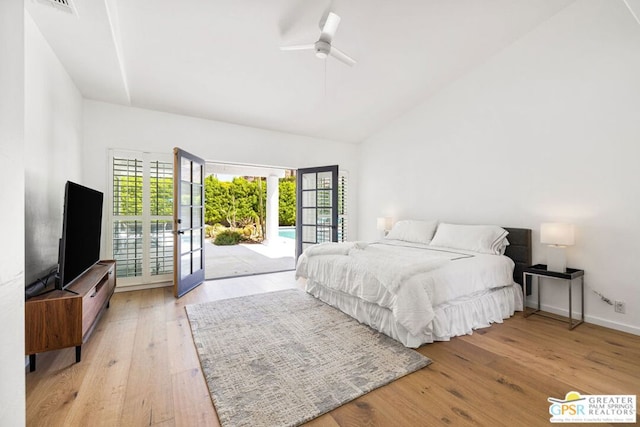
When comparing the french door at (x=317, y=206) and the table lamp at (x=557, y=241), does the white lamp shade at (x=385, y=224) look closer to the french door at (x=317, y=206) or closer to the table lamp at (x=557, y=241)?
the french door at (x=317, y=206)

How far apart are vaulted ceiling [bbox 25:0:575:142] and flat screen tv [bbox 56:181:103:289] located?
4.79ft

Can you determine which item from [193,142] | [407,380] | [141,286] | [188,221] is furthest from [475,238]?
[141,286]

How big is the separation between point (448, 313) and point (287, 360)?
5.13ft

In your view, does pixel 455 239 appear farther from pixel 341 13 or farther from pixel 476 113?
pixel 341 13

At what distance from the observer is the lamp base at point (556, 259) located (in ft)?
9.81

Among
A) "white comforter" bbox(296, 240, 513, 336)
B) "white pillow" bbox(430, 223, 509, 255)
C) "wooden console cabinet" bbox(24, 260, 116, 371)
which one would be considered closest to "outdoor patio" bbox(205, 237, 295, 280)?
"white comforter" bbox(296, 240, 513, 336)

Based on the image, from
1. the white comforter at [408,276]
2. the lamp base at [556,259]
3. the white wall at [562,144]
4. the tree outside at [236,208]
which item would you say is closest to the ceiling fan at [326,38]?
the white comforter at [408,276]

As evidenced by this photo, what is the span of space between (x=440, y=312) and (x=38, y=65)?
4195mm

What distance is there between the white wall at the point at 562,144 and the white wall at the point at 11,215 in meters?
4.42

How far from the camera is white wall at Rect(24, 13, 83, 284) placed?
228 centimetres

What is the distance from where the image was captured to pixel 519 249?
3.47 meters

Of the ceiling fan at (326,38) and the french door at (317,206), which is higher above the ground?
the ceiling fan at (326,38)

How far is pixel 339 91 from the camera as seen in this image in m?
4.39

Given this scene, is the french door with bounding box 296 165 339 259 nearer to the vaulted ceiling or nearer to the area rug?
the vaulted ceiling
